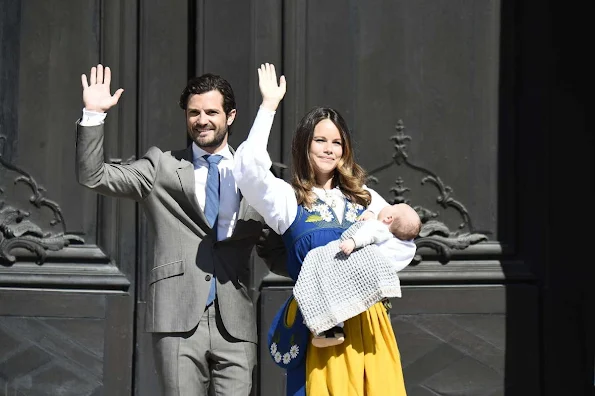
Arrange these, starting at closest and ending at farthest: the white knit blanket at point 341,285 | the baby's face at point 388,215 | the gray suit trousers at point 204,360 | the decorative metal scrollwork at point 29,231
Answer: the white knit blanket at point 341,285
the baby's face at point 388,215
the gray suit trousers at point 204,360
the decorative metal scrollwork at point 29,231

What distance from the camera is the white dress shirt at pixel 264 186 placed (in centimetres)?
480

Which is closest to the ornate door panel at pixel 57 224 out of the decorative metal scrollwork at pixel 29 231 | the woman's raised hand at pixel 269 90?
the decorative metal scrollwork at pixel 29 231

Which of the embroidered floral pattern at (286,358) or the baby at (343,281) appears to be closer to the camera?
the baby at (343,281)

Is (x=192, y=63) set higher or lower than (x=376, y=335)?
higher

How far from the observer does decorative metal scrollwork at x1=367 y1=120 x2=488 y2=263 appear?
22.0 ft

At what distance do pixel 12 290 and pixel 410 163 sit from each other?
229cm

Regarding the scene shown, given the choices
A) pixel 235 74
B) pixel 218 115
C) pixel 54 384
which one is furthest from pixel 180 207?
pixel 54 384

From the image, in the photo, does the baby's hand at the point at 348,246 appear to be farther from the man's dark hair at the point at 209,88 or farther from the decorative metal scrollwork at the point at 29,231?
the decorative metal scrollwork at the point at 29,231

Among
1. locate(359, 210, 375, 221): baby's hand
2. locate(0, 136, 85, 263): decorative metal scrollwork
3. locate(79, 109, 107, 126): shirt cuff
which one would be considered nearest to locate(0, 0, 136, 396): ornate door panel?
locate(0, 136, 85, 263): decorative metal scrollwork

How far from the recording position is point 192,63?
6.93 meters

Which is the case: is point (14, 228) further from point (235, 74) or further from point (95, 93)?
point (95, 93)

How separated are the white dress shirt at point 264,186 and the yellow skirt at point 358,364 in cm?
30

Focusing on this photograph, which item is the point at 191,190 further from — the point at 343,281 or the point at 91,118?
the point at 343,281

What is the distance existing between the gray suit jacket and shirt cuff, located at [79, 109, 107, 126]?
0.49 feet
